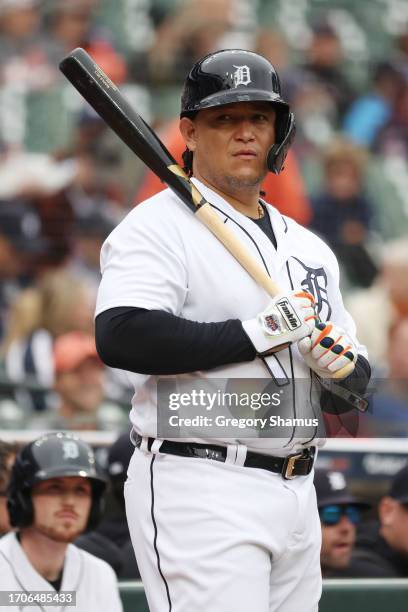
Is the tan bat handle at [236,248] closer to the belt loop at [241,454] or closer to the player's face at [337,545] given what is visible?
the belt loop at [241,454]

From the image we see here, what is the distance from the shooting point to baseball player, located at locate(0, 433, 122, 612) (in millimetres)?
3854

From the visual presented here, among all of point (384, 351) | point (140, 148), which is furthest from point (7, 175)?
point (140, 148)

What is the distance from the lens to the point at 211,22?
9.90m

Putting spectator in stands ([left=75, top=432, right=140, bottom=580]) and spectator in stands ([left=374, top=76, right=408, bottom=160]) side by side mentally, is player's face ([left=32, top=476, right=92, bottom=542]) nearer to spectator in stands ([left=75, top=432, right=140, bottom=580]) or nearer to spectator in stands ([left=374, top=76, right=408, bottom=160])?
spectator in stands ([left=75, top=432, right=140, bottom=580])

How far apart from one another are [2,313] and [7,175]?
1.38 metres

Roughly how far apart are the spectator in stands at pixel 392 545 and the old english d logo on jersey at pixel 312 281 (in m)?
1.69

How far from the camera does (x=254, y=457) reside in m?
2.90

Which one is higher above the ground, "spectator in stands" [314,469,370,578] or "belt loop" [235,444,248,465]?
"belt loop" [235,444,248,465]

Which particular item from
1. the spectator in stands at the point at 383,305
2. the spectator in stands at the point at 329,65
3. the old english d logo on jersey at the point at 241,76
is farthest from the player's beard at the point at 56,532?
the spectator in stands at the point at 329,65

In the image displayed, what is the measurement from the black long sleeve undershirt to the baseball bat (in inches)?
7.3

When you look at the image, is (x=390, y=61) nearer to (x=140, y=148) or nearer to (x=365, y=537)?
(x=365, y=537)

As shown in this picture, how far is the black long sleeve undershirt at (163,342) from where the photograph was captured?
2773 mm

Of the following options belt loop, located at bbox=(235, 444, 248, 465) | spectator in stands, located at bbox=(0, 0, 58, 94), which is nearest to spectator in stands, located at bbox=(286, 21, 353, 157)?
spectator in stands, located at bbox=(0, 0, 58, 94)

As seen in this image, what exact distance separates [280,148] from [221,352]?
56 centimetres
